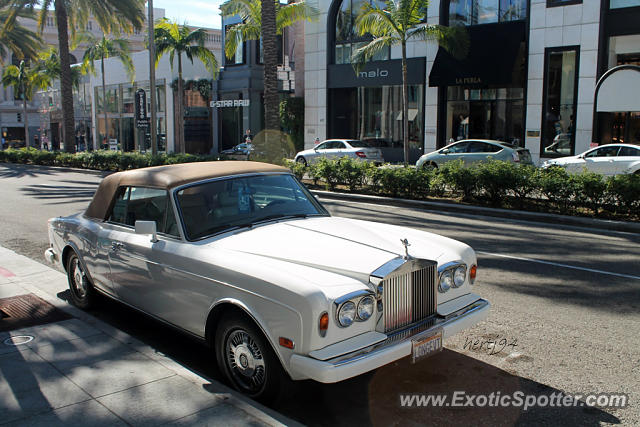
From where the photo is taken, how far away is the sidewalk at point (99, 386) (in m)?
3.62

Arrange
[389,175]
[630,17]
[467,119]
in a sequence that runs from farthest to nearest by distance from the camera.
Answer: [467,119], [630,17], [389,175]

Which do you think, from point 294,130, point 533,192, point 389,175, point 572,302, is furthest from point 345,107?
point 572,302

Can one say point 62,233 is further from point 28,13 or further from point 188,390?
point 28,13

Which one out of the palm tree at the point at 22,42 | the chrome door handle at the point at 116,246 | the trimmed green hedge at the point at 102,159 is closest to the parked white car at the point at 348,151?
the trimmed green hedge at the point at 102,159

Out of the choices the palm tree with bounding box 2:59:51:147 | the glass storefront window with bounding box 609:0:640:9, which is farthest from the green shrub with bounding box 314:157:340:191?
the palm tree with bounding box 2:59:51:147

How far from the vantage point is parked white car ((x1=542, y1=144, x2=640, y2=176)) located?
1686cm

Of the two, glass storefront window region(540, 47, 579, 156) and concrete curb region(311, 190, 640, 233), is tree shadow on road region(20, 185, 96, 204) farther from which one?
glass storefront window region(540, 47, 579, 156)

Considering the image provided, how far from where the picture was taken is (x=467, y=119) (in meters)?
28.3

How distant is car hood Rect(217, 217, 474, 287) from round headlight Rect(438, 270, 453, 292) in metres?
0.12

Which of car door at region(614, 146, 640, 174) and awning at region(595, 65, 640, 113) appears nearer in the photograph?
car door at region(614, 146, 640, 174)

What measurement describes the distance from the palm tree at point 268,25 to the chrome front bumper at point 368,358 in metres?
16.2

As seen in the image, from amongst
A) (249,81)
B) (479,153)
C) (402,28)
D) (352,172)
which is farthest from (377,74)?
(352,172)

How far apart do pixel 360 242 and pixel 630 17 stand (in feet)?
75.5
